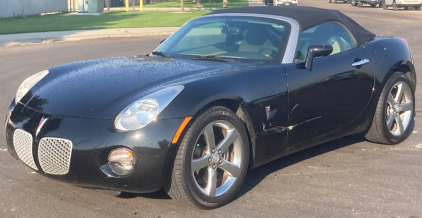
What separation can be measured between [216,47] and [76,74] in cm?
134

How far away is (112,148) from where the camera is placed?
12.1 feet

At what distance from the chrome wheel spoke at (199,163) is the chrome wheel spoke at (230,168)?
171mm

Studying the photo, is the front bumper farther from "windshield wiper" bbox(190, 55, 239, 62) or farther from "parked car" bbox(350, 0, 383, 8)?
"parked car" bbox(350, 0, 383, 8)

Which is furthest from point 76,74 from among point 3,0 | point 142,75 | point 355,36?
point 3,0

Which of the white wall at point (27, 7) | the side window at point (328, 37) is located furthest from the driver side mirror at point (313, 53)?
the white wall at point (27, 7)

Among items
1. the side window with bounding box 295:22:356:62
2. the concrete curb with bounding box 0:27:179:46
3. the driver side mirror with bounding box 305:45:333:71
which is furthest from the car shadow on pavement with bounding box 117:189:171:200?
the concrete curb with bounding box 0:27:179:46

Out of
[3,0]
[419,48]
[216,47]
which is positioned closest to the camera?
[216,47]

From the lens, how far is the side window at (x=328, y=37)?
512 centimetres

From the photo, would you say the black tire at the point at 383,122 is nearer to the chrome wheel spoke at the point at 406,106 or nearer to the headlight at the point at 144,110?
the chrome wheel spoke at the point at 406,106

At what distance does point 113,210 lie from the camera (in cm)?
400

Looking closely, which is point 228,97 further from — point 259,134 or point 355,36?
point 355,36

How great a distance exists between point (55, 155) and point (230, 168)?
1273mm

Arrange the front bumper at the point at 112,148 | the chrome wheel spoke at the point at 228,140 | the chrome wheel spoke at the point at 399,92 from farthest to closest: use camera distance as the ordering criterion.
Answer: the chrome wheel spoke at the point at 399,92, the chrome wheel spoke at the point at 228,140, the front bumper at the point at 112,148

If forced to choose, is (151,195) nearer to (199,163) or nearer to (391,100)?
(199,163)
